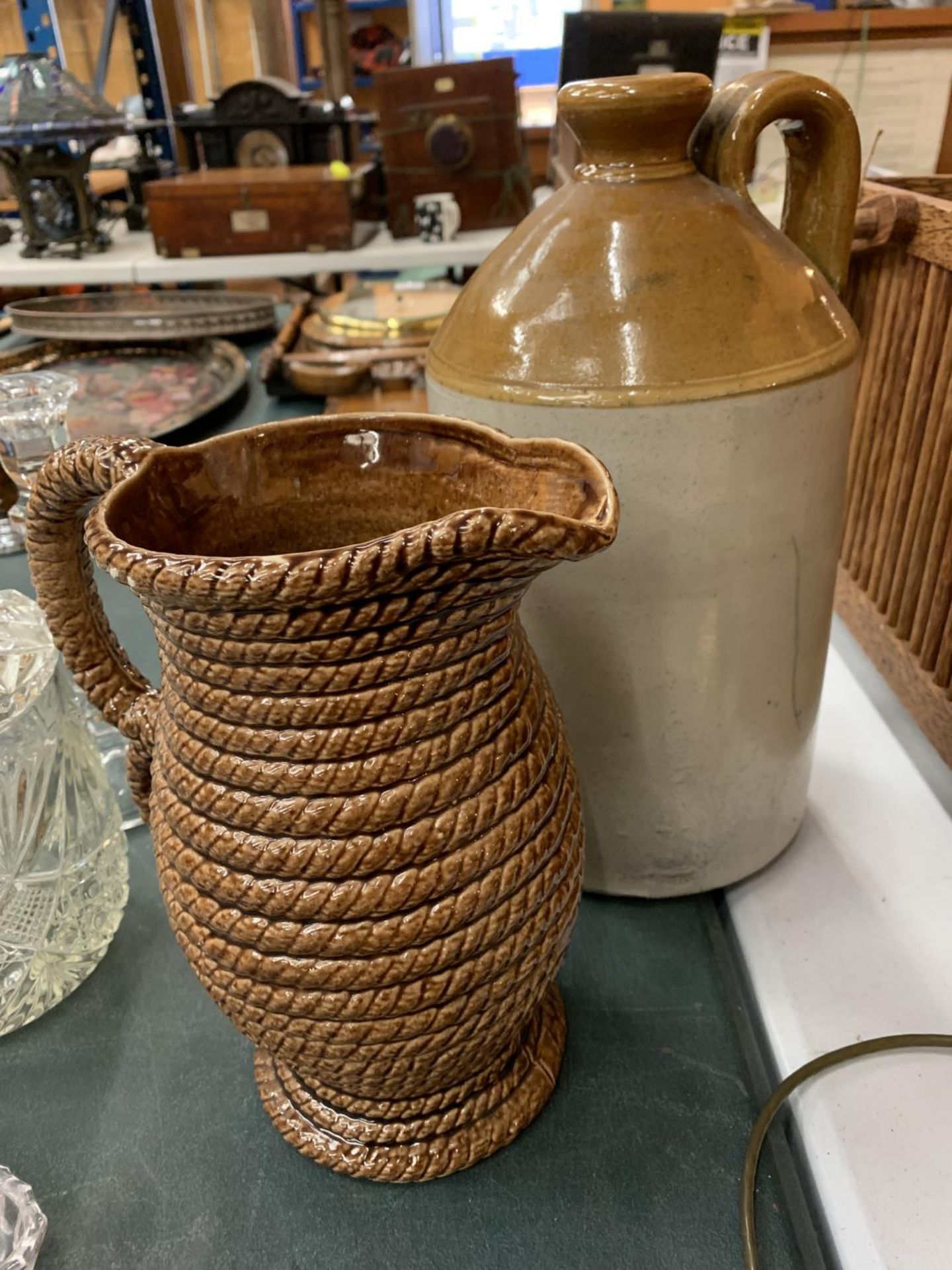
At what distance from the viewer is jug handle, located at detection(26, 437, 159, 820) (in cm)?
48

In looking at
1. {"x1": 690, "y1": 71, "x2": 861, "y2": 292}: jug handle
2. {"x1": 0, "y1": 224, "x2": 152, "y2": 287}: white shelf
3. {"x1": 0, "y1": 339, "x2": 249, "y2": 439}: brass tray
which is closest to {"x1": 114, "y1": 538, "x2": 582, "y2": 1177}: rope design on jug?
{"x1": 690, "y1": 71, "x2": 861, "y2": 292}: jug handle

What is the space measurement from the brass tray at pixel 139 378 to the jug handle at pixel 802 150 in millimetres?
825

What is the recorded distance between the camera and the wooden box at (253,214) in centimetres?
153

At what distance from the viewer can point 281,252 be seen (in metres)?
1.57

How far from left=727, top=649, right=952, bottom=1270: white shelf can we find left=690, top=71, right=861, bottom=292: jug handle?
0.38 metres

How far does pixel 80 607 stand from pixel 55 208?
138cm

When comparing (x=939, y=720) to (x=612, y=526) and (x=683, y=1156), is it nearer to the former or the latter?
(x=683, y=1156)

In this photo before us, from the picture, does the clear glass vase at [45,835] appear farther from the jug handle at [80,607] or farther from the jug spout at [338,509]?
the jug spout at [338,509]

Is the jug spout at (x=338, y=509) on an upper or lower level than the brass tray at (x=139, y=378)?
upper

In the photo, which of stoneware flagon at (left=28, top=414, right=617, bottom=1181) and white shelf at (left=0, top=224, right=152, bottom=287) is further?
white shelf at (left=0, top=224, right=152, bottom=287)

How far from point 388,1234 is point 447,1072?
0.10 metres

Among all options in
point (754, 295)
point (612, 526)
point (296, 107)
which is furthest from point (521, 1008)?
point (296, 107)

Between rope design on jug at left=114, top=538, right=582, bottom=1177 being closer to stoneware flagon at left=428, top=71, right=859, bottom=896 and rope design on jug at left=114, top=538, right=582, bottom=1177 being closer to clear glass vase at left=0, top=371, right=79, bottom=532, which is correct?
stoneware flagon at left=428, top=71, right=859, bottom=896

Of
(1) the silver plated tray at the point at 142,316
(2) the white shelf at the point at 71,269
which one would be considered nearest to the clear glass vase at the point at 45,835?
(1) the silver plated tray at the point at 142,316
